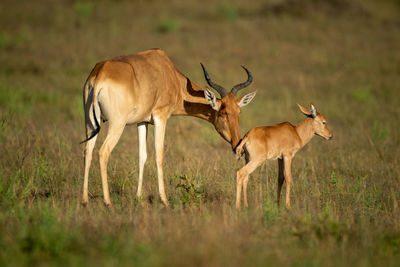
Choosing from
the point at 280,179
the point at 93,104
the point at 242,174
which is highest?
the point at 93,104

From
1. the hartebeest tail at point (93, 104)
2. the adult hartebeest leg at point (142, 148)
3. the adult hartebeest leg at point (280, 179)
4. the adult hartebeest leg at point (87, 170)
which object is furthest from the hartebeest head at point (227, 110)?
the adult hartebeest leg at point (87, 170)

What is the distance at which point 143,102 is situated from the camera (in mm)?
6891

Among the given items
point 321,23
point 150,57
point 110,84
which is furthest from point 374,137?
point 321,23

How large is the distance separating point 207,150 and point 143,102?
3.42 meters

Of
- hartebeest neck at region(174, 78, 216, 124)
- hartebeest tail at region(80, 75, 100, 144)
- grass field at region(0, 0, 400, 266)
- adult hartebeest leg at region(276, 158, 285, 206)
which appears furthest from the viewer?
hartebeest neck at region(174, 78, 216, 124)

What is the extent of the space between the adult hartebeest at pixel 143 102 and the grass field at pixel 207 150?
2.45 ft

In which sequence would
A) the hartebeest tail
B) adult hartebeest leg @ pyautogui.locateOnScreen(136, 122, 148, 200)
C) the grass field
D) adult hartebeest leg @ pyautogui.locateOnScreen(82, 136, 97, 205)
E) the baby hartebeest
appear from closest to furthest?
the grass field, the hartebeest tail, adult hartebeest leg @ pyautogui.locateOnScreen(82, 136, 97, 205), the baby hartebeest, adult hartebeest leg @ pyautogui.locateOnScreen(136, 122, 148, 200)

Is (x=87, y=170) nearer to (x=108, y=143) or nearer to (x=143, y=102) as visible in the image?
(x=108, y=143)

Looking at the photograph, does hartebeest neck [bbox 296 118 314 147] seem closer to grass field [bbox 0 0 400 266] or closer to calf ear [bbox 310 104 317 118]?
calf ear [bbox 310 104 317 118]

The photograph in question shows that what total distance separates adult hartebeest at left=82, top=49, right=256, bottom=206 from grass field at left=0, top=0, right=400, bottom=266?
2.45 feet

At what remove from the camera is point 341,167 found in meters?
8.81

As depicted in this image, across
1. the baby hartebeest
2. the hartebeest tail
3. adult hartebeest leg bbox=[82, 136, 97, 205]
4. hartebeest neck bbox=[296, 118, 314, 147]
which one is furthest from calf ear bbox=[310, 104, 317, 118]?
adult hartebeest leg bbox=[82, 136, 97, 205]

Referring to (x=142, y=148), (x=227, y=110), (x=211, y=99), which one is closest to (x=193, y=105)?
(x=211, y=99)

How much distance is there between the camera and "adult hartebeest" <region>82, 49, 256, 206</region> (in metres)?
6.32
